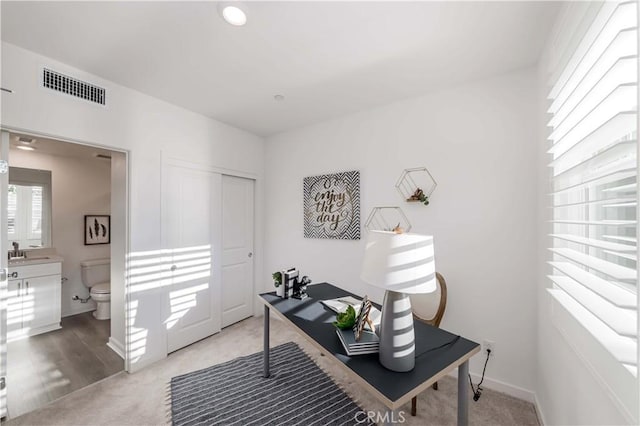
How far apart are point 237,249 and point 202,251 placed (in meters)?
0.53

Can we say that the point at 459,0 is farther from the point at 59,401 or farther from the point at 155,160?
the point at 59,401

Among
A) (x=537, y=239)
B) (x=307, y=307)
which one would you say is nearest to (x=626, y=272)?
(x=537, y=239)

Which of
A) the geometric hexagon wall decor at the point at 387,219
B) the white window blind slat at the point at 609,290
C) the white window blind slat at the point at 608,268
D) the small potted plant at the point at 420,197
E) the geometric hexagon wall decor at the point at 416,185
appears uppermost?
the geometric hexagon wall decor at the point at 416,185

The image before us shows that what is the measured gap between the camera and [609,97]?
87cm

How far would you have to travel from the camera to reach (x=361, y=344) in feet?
4.15

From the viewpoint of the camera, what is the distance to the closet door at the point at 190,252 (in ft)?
8.75

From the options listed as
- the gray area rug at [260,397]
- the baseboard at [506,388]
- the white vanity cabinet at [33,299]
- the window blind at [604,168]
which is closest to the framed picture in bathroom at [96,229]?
the white vanity cabinet at [33,299]

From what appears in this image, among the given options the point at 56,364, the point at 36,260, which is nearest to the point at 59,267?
the point at 36,260

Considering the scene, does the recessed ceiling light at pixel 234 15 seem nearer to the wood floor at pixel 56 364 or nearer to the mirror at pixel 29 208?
the wood floor at pixel 56 364

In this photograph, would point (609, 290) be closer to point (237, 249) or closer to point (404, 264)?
point (404, 264)

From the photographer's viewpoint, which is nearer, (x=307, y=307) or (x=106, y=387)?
(x=307, y=307)

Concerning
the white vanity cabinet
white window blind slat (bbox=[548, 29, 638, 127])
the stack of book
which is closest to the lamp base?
the stack of book

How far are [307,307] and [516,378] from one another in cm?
170

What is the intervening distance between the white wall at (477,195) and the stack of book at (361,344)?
4.07 ft
